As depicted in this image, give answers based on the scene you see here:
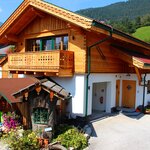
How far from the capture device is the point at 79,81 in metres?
14.2

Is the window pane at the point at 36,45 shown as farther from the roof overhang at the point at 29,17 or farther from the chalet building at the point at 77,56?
the roof overhang at the point at 29,17

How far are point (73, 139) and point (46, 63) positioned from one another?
5.19 metres

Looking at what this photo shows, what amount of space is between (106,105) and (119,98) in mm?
1920

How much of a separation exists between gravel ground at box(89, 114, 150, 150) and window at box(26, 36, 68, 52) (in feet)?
17.9

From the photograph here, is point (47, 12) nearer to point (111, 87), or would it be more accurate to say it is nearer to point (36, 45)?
point (36, 45)

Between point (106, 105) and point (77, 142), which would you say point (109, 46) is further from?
point (77, 142)

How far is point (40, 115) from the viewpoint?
38.5 ft

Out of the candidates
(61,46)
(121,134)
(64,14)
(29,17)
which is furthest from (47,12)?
(121,134)

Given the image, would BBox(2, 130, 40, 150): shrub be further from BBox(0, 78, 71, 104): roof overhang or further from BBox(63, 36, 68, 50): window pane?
BBox(63, 36, 68, 50): window pane

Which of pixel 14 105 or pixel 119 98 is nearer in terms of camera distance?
pixel 14 105

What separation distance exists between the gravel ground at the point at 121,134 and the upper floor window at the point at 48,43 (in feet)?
17.9

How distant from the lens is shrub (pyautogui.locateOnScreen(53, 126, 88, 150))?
10909mm

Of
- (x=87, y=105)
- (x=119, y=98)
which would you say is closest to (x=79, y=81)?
(x=87, y=105)

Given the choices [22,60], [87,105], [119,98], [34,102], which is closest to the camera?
[34,102]
